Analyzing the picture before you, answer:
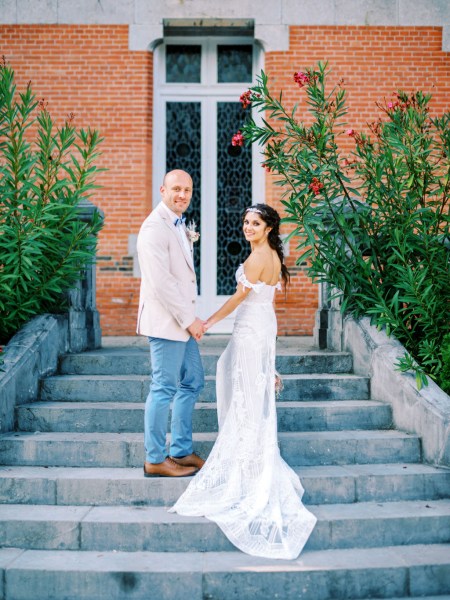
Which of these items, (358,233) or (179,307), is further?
(358,233)

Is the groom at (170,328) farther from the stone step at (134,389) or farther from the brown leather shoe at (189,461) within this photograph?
the stone step at (134,389)

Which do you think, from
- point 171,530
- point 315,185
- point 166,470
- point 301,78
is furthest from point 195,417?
point 301,78

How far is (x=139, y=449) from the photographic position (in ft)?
17.9

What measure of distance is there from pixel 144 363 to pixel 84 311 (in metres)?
1.16

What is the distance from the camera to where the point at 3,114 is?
651cm

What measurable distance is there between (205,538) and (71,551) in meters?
0.90

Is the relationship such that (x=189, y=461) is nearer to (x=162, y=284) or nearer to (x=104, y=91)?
(x=162, y=284)

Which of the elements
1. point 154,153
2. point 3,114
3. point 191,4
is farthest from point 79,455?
Result: point 191,4

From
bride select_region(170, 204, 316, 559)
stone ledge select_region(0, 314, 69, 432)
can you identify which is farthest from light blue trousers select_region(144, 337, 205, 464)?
stone ledge select_region(0, 314, 69, 432)

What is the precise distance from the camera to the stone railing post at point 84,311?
7082mm

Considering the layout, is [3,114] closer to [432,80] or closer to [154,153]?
Result: [154,153]

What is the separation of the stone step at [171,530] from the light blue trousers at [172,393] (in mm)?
484

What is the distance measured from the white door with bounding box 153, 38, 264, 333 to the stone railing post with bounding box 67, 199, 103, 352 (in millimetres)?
2685

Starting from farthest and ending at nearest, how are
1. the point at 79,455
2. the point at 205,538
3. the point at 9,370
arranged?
the point at 9,370 < the point at 79,455 < the point at 205,538
